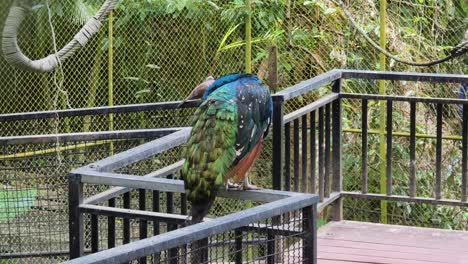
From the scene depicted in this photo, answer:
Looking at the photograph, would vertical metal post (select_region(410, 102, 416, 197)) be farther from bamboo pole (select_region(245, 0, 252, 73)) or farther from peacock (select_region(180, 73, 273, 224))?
bamboo pole (select_region(245, 0, 252, 73))

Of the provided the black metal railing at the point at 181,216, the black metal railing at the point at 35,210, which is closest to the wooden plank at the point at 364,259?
the black metal railing at the point at 35,210

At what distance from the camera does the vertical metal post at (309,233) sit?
363 cm

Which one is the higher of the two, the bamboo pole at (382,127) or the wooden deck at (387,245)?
the bamboo pole at (382,127)

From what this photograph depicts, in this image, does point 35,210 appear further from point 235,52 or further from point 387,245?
point 235,52

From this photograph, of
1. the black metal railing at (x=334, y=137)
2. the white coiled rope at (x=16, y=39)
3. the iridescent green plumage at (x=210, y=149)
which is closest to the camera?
the white coiled rope at (x=16, y=39)

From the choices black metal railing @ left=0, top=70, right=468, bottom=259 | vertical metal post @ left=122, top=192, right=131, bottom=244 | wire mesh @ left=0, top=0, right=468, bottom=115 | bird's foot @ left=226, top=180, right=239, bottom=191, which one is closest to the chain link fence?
wire mesh @ left=0, top=0, right=468, bottom=115

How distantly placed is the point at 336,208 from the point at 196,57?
3004 millimetres

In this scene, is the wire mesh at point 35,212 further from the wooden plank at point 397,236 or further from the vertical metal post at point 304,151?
the wooden plank at point 397,236

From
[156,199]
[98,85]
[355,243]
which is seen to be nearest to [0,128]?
[98,85]

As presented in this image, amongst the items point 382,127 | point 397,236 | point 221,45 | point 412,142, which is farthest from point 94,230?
point 221,45

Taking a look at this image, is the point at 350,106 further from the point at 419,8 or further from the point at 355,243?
the point at 355,243

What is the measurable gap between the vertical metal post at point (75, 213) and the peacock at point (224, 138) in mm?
416

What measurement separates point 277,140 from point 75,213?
1788 millimetres

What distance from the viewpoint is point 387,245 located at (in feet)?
19.2
